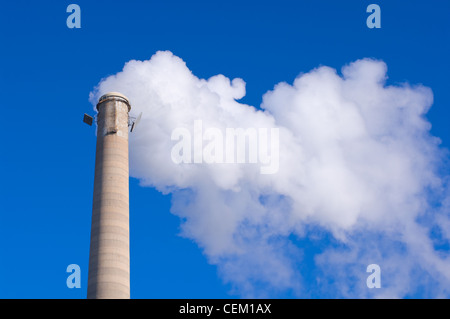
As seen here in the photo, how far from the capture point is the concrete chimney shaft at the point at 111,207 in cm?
4703

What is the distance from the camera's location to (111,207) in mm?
49750

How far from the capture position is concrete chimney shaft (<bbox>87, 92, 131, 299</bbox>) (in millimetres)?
47031

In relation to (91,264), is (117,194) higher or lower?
higher
